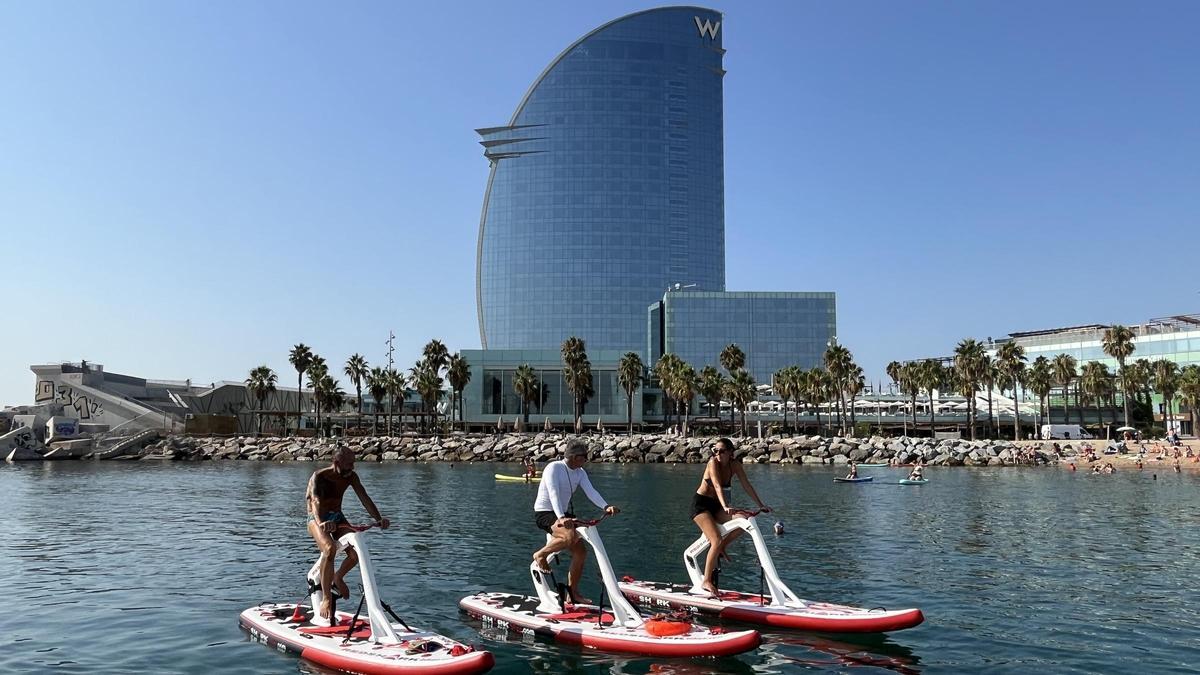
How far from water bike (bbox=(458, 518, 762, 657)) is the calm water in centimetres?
26

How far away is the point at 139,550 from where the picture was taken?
24312 mm

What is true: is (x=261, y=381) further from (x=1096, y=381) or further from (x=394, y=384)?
(x=1096, y=381)

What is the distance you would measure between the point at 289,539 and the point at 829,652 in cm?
1961

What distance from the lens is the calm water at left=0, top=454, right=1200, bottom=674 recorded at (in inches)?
498

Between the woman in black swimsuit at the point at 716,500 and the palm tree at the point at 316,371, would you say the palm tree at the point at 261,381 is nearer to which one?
the palm tree at the point at 316,371

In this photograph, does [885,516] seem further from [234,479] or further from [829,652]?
[234,479]

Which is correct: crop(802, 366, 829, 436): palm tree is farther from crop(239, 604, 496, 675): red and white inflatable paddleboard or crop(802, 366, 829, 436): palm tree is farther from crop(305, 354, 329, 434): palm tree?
crop(239, 604, 496, 675): red and white inflatable paddleboard

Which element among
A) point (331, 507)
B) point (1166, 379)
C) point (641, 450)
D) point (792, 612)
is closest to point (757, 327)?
point (1166, 379)

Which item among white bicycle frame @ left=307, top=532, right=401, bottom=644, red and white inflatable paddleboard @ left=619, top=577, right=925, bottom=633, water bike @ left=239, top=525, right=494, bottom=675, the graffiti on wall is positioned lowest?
red and white inflatable paddleboard @ left=619, top=577, right=925, bottom=633

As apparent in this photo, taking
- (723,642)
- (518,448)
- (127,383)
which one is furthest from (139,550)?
Result: (127,383)

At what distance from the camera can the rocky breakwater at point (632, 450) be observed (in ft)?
263

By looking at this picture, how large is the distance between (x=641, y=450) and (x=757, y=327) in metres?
91.1

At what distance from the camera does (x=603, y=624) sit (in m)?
12.8

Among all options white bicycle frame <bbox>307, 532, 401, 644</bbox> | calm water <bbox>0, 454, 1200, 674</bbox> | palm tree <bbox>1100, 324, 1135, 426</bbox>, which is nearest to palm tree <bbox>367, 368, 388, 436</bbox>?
calm water <bbox>0, 454, 1200, 674</bbox>
